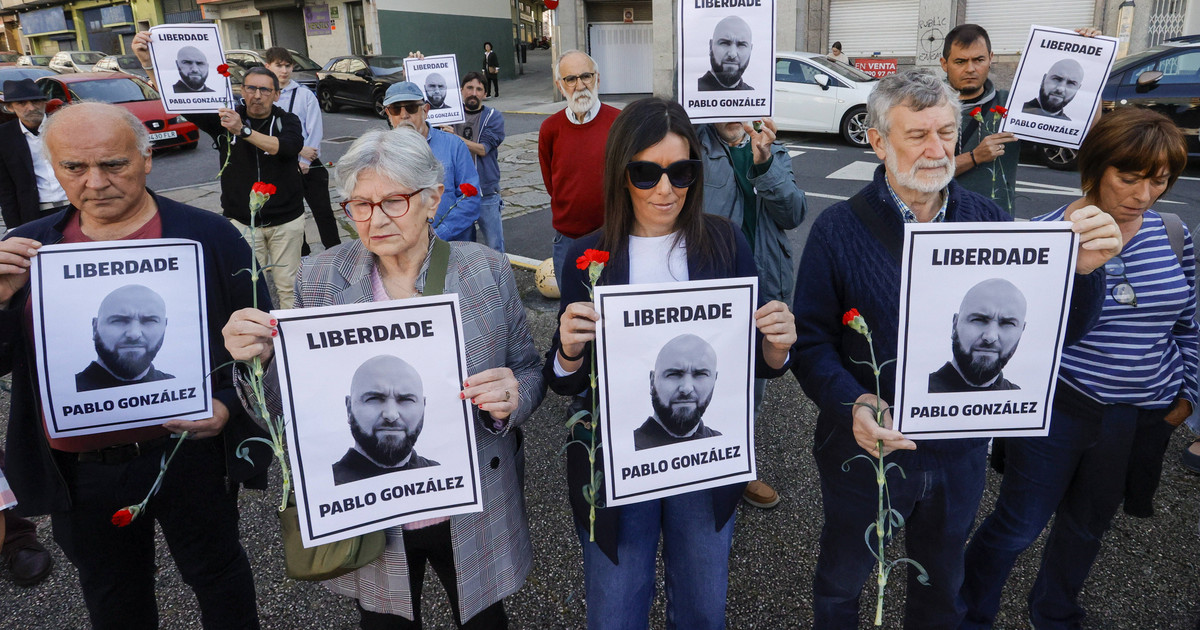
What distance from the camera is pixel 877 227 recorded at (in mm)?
1929

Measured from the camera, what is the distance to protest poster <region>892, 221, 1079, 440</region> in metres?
1.63

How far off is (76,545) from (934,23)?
63.1ft

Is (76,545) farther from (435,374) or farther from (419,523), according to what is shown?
(435,374)

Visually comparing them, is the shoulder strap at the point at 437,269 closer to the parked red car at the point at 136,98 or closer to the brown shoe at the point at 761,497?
the brown shoe at the point at 761,497

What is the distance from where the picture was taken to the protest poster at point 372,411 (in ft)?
5.32

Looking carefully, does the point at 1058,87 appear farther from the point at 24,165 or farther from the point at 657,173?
the point at 24,165

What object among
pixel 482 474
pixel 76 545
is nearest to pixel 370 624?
pixel 482 474

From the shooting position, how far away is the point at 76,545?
2.10m

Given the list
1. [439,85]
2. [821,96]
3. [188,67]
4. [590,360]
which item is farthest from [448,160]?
[821,96]

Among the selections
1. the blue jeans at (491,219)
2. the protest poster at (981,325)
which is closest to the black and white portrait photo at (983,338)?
the protest poster at (981,325)

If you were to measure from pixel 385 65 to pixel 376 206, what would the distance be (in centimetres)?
1948

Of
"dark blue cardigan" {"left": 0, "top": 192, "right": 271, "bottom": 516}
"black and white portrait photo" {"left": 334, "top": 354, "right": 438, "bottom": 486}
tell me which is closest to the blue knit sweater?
"black and white portrait photo" {"left": 334, "top": 354, "right": 438, "bottom": 486}

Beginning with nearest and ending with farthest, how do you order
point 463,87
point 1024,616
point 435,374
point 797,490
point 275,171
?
point 435,374, point 1024,616, point 797,490, point 275,171, point 463,87

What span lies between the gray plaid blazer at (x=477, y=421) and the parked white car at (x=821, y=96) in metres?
11.2
